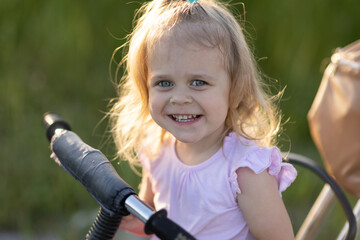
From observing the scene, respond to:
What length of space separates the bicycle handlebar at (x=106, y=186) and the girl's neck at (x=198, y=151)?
0.41 meters

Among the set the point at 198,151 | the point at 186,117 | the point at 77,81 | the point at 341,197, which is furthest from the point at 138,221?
the point at 77,81

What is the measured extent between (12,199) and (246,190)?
5.80 ft

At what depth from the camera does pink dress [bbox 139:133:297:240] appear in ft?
4.66

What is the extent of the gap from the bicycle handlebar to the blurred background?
1287 millimetres

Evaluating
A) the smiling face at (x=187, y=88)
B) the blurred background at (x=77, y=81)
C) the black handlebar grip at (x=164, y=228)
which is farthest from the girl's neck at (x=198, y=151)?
the blurred background at (x=77, y=81)

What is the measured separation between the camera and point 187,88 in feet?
4.54

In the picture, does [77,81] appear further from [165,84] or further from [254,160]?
[254,160]

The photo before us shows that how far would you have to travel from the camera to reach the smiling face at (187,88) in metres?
1.36

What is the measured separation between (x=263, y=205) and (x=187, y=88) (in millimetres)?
358

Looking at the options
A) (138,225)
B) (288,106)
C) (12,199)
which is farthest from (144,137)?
(288,106)

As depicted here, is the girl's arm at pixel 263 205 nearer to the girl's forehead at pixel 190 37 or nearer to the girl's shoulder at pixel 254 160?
the girl's shoulder at pixel 254 160

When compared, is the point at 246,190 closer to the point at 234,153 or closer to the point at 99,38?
the point at 234,153

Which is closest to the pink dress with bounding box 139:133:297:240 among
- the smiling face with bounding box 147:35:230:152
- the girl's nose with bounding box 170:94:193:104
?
the smiling face with bounding box 147:35:230:152

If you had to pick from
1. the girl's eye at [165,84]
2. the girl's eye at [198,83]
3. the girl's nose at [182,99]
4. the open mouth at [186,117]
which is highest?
the girl's eye at [165,84]
